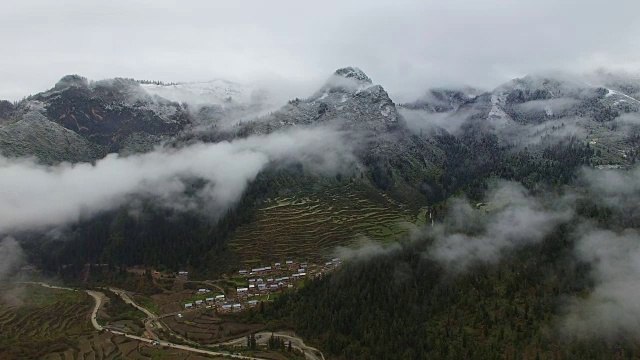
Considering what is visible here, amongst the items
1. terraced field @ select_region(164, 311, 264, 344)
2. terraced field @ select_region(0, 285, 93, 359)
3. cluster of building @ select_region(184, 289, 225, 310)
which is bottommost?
cluster of building @ select_region(184, 289, 225, 310)

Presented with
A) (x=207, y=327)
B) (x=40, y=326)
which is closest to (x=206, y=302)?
(x=207, y=327)

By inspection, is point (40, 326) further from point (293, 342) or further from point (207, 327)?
point (293, 342)

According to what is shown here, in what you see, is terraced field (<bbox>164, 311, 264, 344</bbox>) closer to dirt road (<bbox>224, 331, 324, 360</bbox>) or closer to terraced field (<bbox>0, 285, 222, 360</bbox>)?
dirt road (<bbox>224, 331, 324, 360</bbox>)

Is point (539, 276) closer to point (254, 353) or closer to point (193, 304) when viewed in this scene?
point (254, 353)

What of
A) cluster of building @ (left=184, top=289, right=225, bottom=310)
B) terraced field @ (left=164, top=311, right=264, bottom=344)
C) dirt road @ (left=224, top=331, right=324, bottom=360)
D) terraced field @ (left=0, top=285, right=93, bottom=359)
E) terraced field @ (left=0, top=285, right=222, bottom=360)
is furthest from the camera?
cluster of building @ (left=184, top=289, right=225, bottom=310)

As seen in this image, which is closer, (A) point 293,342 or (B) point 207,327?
(A) point 293,342

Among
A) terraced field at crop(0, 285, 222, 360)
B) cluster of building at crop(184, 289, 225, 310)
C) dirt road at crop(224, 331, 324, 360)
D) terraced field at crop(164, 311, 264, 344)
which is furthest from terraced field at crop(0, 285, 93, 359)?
dirt road at crop(224, 331, 324, 360)

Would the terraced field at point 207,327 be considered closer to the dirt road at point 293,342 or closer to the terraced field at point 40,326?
the dirt road at point 293,342

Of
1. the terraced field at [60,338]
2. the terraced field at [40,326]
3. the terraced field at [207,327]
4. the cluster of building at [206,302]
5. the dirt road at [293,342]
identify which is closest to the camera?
the terraced field at [60,338]

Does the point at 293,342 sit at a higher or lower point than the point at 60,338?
lower

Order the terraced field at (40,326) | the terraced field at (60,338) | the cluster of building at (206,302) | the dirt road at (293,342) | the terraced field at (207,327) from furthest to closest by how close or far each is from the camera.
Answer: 1. the cluster of building at (206,302)
2. the terraced field at (207,327)
3. the dirt road at (293,342)
4. the terraced field at (40,326)
5. the terraced field at (60,338)

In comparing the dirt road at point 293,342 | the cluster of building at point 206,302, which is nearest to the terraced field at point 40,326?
the cluster of building at point 206,302
